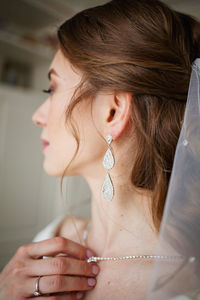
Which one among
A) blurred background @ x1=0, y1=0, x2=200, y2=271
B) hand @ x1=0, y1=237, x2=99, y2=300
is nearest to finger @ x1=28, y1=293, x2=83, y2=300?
hand @ x1=0, y1=237, x2=99, y2=300

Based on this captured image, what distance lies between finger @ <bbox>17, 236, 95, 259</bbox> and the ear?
0.32 m

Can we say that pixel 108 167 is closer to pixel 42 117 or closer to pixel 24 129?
pixel 42 117

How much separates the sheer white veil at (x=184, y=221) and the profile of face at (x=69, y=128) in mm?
233

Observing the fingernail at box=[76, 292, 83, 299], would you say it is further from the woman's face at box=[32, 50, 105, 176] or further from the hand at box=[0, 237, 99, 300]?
the woman's face at box=[32, 50, 105, 176]

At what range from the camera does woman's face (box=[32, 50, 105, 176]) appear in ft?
2.39

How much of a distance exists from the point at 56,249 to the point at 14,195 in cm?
161

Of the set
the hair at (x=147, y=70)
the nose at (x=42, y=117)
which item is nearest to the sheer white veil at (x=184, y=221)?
the hair at (x=147, y=70)

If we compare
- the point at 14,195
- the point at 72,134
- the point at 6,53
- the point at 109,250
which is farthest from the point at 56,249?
the point at 6,53

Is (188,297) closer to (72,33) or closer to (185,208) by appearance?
(185,208)

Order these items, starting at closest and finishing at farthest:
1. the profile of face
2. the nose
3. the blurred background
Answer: the profile of face < the nose < the blurred background

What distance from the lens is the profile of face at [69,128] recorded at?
723 mm

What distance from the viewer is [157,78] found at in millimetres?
648

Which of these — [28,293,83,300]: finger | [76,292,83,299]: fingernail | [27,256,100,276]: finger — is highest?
[27,256,100,276]: finger

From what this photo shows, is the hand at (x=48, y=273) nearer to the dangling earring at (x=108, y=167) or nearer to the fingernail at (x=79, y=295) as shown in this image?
the fingernail at (x=79, y=295)
